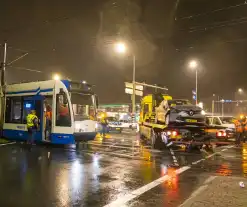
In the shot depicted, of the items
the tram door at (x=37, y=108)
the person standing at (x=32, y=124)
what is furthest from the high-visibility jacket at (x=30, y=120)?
the tram door at (x=37, y=108)

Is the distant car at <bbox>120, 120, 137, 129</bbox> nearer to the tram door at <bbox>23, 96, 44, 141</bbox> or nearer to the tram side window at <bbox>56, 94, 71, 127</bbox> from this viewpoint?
the tram door at <bbox>23, 96, 44, 141</bbox>

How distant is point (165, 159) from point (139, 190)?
16.9 ft

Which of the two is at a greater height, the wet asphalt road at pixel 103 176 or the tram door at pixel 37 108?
the tram door at pixel 37 108

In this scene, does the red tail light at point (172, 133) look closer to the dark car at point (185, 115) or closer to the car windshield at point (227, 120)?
the dark car at point (185, 115)

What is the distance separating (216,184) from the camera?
310 inches

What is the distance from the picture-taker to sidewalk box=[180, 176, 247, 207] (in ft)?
20.4

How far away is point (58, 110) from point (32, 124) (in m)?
1.81

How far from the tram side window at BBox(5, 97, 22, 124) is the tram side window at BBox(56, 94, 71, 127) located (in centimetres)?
353

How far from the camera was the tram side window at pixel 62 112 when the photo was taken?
14.5 metres

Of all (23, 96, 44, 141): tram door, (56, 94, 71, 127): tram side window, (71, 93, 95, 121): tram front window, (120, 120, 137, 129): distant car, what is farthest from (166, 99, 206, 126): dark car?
(120, 120, 137, 129): distant car

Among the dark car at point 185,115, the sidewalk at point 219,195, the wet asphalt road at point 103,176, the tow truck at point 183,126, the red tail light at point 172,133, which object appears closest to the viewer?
the sidewalk at point 219,195

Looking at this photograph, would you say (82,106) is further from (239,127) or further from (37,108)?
(239,127)

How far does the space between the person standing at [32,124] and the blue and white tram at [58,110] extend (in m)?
0.28

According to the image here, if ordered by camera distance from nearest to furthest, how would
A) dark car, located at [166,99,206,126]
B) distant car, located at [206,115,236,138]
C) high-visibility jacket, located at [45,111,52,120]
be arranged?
1. dark car, located at [166,99,206,126]
2. high-visibility jacket, located at [45,111,52,120]
3. distant car, located at [206,115,236,138]
